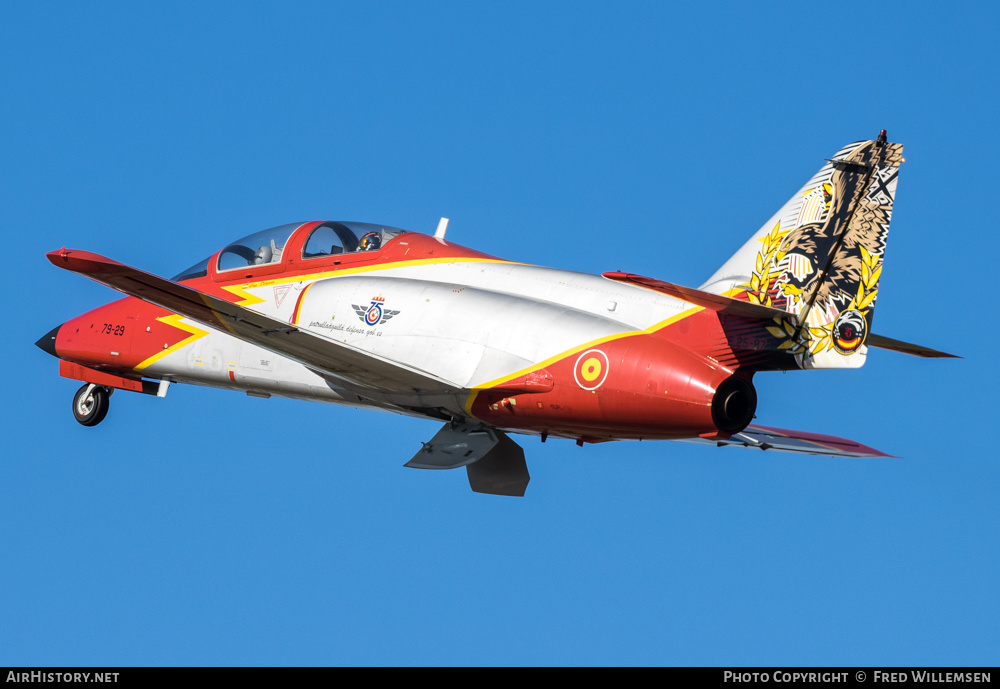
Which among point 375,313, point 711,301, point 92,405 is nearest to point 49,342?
point 92,405

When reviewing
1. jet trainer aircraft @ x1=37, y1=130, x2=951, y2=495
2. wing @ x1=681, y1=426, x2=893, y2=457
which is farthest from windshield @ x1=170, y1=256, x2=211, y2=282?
wing @ x1=681, y1=426, x2=893, y2=457

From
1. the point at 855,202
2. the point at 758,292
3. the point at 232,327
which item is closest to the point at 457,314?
the point at 232,327

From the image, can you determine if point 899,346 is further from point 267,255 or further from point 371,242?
point 267,255

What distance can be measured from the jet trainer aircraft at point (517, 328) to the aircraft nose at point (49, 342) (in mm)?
1440

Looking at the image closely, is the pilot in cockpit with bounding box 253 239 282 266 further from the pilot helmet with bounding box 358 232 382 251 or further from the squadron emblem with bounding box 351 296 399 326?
the squadron emblem with bounding box 351 296 399 326

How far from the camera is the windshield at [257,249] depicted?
19.1m

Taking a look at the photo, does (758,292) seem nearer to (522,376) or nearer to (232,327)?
(522,376)

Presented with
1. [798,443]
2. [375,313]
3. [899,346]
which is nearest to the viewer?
[899,346]

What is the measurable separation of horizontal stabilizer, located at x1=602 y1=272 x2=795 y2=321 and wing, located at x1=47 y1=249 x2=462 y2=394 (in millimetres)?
3609

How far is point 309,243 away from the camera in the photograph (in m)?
18.8

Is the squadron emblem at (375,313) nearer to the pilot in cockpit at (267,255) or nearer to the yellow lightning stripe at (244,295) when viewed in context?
the yellow lightning stripe at (244,295)

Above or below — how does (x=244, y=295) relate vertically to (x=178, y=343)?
above

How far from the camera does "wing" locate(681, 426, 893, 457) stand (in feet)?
60.9

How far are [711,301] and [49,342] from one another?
12048 millimetres
